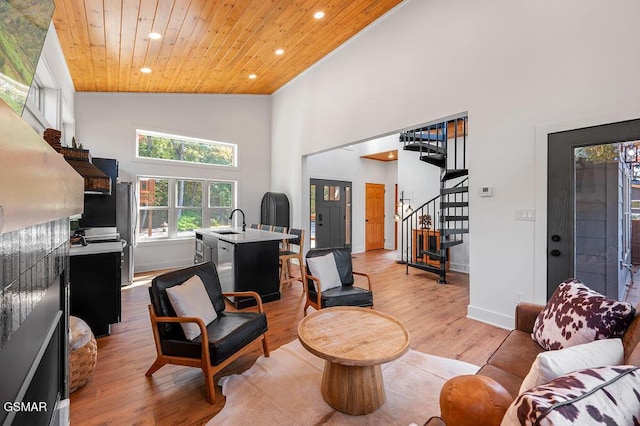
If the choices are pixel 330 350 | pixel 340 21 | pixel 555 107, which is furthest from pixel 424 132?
pixel 330 350

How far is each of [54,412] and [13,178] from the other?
153 centimetres

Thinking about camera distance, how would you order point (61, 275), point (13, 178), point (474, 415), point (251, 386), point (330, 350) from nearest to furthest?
point (13, 178), point (474, 415), point (61, 275), point (330, 350), point (251, 386)

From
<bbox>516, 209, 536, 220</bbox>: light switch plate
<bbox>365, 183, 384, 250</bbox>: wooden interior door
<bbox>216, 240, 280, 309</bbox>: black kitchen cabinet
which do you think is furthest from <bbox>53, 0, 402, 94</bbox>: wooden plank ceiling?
<bbox>365, 183, 384, 250</bbox>: wooden interior door

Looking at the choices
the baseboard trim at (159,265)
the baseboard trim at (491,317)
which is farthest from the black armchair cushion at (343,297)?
the baseboard trim at (159,265)

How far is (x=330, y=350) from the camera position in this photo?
1855 millimetres

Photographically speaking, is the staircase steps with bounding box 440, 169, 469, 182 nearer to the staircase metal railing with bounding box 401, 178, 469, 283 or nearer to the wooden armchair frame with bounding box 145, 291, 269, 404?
the staircase metal railing with bounding box 401, 178, 469, 283

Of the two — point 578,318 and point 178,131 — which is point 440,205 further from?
point 178,131

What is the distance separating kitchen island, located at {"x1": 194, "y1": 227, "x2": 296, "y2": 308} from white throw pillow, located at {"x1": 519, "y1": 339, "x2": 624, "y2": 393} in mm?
3148

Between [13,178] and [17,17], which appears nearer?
[13,178]

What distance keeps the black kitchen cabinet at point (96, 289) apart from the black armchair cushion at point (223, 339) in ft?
4.11

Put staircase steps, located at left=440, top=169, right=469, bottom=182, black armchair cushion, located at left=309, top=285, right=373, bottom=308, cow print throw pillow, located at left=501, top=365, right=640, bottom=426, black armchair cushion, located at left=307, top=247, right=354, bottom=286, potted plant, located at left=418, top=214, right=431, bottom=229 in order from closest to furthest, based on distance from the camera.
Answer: cow print throw pillow, located at left=501, top=365, right=640, bottom=426 → black armchair cushion, located at left=309, top=285, right=373, bottom=308 → black armchair cushion, located at left=307, top=247, right=354, bottom=286 → staircase steps, located at left=440, top=169, right=469, bottom=182 → potted plant, located at left=418, top=214, right=431, bottom=229

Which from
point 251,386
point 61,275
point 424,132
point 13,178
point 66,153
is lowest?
point 251,386

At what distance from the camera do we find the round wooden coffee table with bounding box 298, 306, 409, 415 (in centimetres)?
181

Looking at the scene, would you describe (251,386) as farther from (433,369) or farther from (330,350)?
(433,369)
